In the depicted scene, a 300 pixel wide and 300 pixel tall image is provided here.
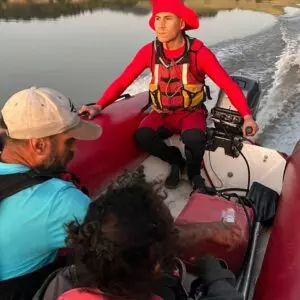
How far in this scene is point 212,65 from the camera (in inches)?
88.4

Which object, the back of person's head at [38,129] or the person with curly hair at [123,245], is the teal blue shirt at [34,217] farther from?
the person with curly hair at [123,245]

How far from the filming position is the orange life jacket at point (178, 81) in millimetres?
2297

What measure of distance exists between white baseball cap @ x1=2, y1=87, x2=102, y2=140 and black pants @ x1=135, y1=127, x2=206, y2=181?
1.11 meters

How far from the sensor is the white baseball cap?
1108 millimetres

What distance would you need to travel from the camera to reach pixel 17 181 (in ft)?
3.46

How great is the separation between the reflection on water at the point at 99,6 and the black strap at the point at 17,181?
7.20 metres

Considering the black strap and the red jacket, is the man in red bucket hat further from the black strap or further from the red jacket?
the black strap

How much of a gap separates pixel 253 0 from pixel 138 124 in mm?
8460

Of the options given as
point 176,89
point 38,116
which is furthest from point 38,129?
point 176,89

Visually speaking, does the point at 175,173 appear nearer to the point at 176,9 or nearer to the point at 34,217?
the point at 176,9

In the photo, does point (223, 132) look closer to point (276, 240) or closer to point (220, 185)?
point (220, 185)

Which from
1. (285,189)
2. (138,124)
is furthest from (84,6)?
(285,189)

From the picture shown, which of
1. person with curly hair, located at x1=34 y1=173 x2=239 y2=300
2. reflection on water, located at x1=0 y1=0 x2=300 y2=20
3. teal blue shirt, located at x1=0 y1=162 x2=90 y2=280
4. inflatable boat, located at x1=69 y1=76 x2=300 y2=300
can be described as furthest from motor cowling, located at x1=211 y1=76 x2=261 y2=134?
reflection on water, located at x1=0 y1=0 x2=300 y2=20

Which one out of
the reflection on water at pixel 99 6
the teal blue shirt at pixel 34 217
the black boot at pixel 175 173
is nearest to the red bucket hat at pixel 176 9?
the black boot at pixel 175 173
